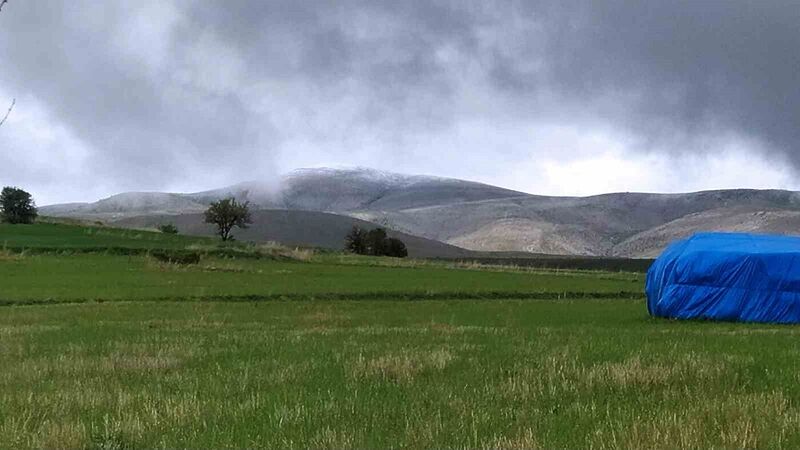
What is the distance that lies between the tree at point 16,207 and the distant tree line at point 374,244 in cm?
4667

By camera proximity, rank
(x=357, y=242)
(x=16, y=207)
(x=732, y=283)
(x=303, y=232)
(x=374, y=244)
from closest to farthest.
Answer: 1. (x=732, y=283)
2. (x=16, y=207)
3. (x=374, y=244)
4. (x=357, y=242)
5. (x=303, y=232)

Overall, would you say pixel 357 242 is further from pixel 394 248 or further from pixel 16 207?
pixel 16 207

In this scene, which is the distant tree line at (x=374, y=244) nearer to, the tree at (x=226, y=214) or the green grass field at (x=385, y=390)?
the tree at (x=226, y=214)

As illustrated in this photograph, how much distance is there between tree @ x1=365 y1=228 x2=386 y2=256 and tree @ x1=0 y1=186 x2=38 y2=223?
49181 mm

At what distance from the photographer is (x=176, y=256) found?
2795 inches

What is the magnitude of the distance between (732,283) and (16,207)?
111 m

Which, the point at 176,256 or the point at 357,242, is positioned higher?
the point at 357,242

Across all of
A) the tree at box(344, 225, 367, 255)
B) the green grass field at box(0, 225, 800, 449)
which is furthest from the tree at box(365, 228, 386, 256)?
the green grass field at box(0, 225, 800, 449)

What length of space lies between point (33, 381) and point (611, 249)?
187 meters

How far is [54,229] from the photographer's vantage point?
335ft

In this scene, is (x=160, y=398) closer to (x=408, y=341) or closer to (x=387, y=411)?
(x=387, y=411)

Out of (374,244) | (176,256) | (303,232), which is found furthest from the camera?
(303,232)

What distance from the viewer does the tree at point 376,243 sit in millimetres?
128875

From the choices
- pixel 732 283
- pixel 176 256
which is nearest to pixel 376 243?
pixel 176 256
